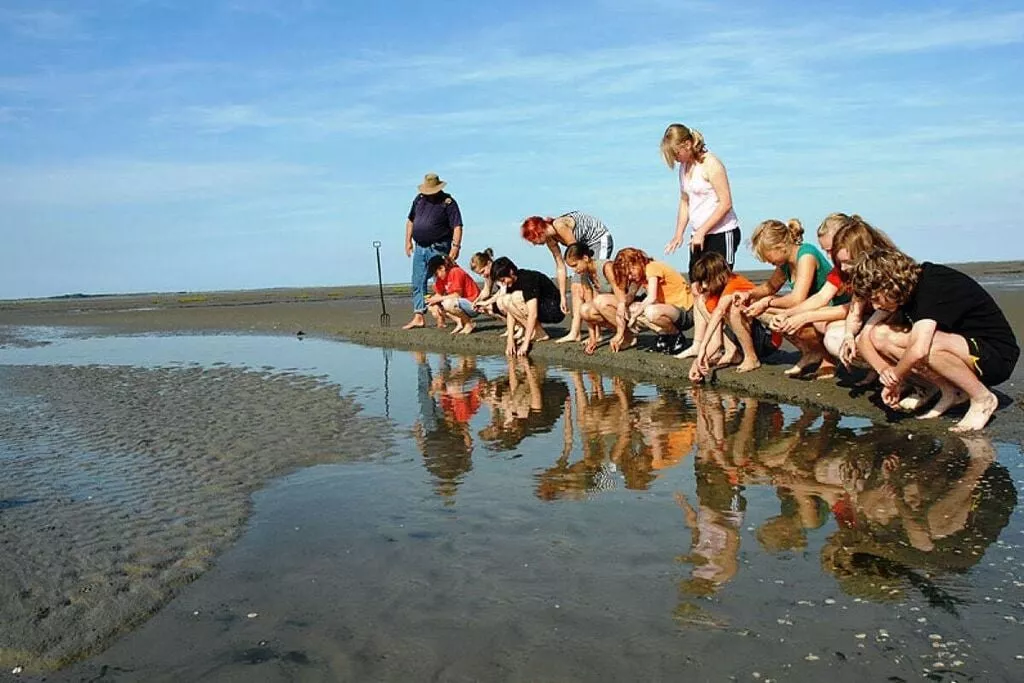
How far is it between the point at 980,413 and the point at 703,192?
3.73 metres

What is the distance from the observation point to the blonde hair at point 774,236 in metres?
7.05

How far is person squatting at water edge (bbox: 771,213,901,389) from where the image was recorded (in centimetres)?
577

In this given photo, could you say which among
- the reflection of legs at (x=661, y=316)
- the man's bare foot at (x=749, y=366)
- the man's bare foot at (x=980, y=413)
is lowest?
the man's bare foot at (x=980, y=413)

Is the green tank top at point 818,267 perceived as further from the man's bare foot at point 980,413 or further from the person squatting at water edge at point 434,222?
the person squatting at water edge at point 434,222

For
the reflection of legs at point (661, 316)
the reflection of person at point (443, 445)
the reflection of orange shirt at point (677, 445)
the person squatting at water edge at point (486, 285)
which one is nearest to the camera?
the reflection of person at point (443, 445)

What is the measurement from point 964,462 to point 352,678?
3.37 metres

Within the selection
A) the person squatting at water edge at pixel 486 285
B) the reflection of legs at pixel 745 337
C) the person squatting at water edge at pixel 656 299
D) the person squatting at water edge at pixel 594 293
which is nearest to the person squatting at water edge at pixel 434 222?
the person squatting at water edge at pixel 486 285

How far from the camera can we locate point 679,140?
8.24 metres

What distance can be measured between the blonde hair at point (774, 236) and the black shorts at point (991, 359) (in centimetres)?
206

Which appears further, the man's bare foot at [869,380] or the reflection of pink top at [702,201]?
the reflection of pink top at [702,201]

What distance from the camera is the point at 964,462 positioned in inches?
184

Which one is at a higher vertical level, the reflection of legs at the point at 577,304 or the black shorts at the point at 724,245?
the black shorts at the point at 724,245

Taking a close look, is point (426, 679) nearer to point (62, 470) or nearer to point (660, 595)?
point (660, 595)

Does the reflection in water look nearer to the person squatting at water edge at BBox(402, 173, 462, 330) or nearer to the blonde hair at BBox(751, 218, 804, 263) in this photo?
the blonde hair at BBox(751, 218, 804, 263)
